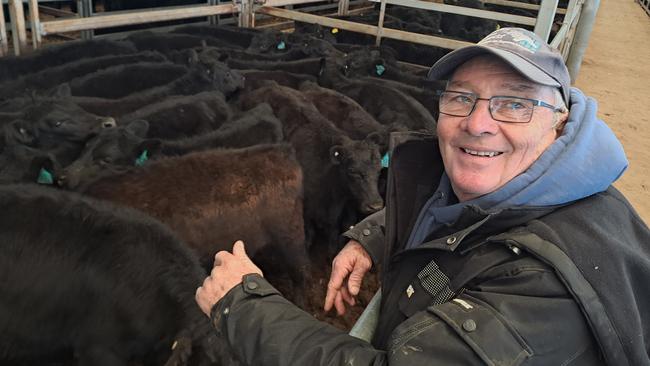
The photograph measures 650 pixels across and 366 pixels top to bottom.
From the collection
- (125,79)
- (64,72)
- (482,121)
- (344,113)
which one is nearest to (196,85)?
(125,79)

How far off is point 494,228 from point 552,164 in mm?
260

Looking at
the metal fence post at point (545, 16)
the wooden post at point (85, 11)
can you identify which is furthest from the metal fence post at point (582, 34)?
the wooden post at point (85, 11)

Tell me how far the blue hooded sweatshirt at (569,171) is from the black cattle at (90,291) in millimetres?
1521

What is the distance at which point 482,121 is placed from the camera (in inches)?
65.8

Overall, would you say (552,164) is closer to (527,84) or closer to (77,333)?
(527,84)

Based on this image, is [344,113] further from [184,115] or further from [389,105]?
[184,115]

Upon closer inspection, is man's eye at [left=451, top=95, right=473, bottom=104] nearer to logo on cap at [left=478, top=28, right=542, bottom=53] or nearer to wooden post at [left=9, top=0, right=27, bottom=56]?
logo on cap at [left=478, top=28, right=542, bottom=53]

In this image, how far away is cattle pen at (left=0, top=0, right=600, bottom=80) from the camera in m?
5.89

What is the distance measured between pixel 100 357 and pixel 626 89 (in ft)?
41.3

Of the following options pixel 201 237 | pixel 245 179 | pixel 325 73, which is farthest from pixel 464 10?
pixel 201 237

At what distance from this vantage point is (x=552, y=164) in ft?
4.96

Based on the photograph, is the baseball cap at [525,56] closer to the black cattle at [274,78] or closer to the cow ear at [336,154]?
the cow ear at [336,154]

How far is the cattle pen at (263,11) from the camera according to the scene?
5887 millimetres

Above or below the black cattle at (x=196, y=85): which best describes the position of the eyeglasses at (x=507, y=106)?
above
